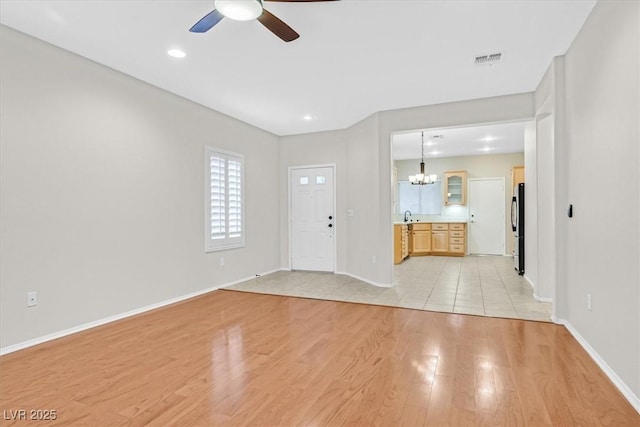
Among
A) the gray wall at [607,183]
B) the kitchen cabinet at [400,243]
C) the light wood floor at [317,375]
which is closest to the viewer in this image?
the light wood floor at [317,375]

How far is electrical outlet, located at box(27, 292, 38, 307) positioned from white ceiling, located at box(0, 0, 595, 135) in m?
2.34

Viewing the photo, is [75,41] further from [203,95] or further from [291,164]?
[291,164]

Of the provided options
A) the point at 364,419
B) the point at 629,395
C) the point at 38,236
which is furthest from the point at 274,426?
the point at 38,236

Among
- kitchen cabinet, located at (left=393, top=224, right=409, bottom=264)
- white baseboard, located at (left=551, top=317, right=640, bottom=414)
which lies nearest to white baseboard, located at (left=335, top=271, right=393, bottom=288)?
kitchen cabinet, located at (left=393, top=224, right=409, bottom=264)

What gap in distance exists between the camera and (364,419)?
6.53 feet

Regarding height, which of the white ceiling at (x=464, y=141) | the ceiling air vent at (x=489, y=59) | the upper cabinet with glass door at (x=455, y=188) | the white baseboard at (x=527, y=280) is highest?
the ceiling air vent at (x=489, y=59)

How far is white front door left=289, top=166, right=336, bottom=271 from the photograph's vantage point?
6.75 meters

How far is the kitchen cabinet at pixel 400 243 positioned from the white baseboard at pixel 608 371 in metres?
4.32

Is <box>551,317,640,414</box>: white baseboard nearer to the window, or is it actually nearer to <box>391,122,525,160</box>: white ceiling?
<box>391,122,525,160</box>: white ceiling

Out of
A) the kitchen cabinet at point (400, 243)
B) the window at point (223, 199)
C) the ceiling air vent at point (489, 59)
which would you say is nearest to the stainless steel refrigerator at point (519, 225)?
the kitchen cabinet at point (400, 243)

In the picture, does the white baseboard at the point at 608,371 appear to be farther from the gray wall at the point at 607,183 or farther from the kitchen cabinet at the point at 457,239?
the kitchen cabinet at the point at 457,239

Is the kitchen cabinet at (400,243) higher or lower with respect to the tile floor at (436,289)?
higher

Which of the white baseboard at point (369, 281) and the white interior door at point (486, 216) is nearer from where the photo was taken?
the white baseboard at point (369, 281)

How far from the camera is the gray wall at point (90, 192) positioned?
307 centimetres
